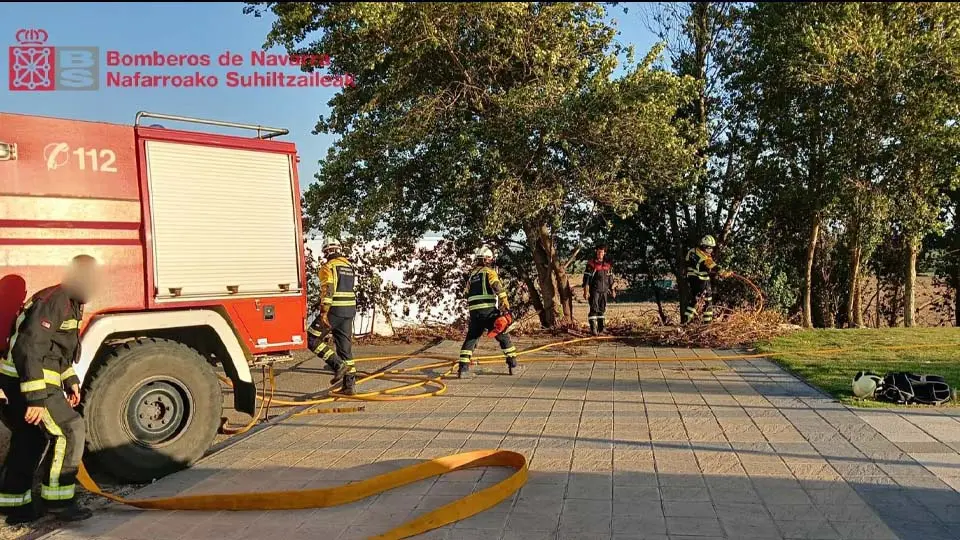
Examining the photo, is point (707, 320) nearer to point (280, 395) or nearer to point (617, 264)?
point (617, 264)

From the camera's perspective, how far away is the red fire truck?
5133 mm

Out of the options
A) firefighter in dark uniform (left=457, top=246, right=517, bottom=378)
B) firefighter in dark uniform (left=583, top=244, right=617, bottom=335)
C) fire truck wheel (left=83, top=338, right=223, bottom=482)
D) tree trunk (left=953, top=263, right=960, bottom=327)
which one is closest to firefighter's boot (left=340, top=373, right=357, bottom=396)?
firefighter in dark uniform (left=457, top=246, right=517, bottom=378)

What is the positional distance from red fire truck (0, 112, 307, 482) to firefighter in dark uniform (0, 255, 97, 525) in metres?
0.55

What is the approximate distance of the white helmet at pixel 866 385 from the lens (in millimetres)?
7328

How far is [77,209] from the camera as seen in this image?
5.30 m

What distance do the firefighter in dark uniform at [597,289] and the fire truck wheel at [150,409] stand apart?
30.7 feet

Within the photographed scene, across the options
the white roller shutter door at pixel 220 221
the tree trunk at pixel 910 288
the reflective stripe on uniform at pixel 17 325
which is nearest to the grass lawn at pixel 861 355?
the tree trunk at pixel 910 288

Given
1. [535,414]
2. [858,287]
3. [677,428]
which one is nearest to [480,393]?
[535,414]

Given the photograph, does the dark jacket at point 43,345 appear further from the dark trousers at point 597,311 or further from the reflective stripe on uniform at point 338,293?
the dark trousers at point 597,311

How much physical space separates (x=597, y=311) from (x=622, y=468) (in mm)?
9065

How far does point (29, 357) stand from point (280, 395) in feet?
15.2

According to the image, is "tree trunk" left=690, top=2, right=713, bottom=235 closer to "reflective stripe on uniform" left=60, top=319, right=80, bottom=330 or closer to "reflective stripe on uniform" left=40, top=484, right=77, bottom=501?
"reflective stripe on uniform" left=60, top=319, right=80, bottom=330

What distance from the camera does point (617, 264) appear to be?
17391mm

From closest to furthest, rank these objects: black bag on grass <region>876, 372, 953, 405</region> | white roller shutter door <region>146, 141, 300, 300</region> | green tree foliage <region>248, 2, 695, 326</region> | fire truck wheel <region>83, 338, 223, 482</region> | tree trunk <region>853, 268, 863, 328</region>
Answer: fire truck wheel <region>83, 338, 223, 482</region> → white roller shutter door <region>146, 141, 300, 300</region> → black bag on grass <region>876, 372, 953, 405</region> → green tree foliage <region>248, 2, 695, 326</region> → tree trunk <region>853, 268, 863, 328</region>
